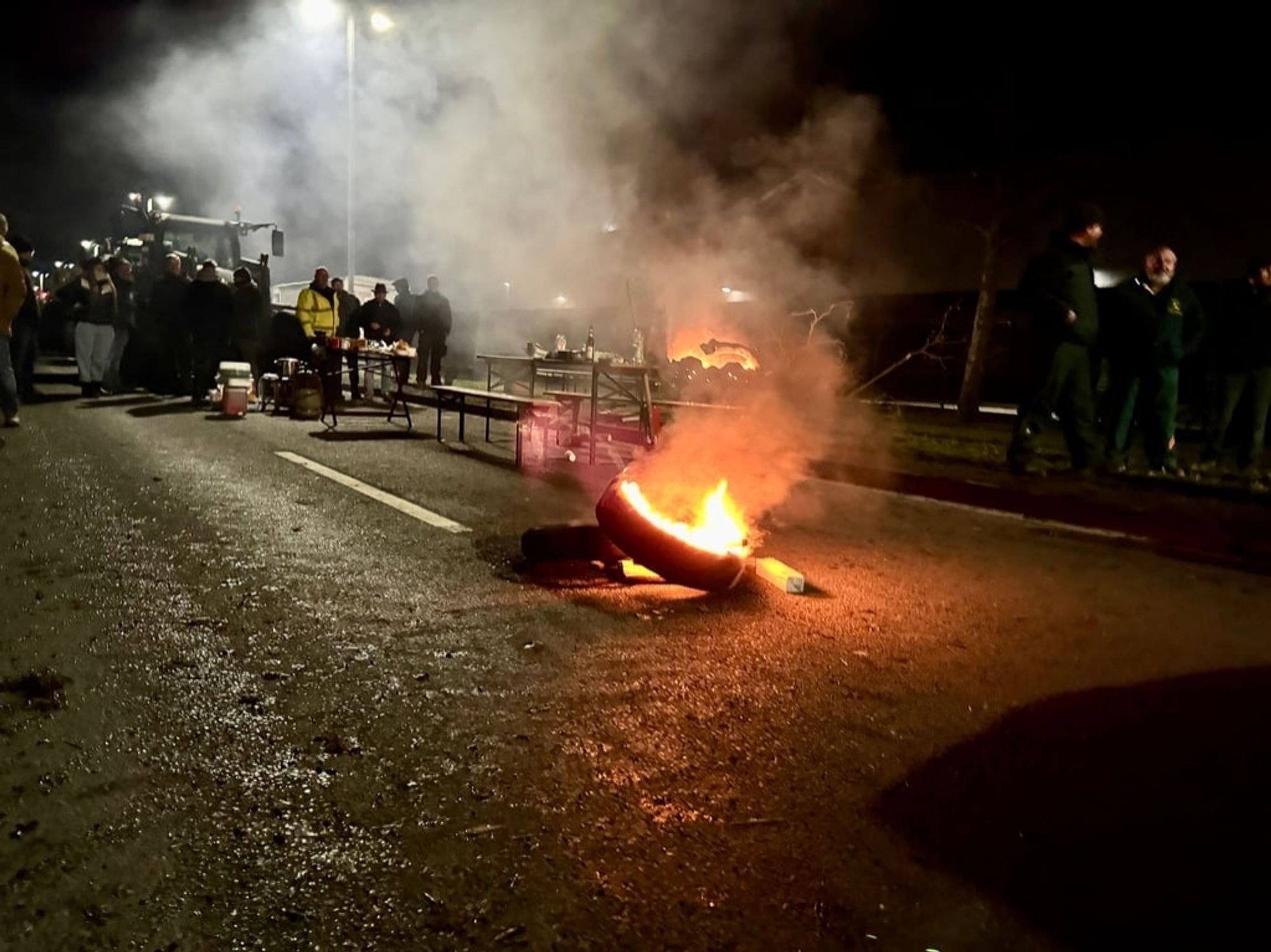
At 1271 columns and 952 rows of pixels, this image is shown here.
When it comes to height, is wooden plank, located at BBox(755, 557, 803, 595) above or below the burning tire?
below

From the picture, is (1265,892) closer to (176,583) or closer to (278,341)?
(176,583)

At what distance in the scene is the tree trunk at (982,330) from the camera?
14.1 meters

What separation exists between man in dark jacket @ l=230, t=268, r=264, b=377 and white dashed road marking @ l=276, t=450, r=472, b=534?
5.68m

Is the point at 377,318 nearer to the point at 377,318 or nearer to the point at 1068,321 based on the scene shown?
the point at 377,318

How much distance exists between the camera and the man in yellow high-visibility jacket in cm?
1380

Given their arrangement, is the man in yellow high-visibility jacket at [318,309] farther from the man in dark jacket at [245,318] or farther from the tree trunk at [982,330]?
the tree trunk at [982,330]

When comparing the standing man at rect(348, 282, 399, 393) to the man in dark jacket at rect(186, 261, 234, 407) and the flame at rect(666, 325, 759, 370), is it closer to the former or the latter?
the man in dark jacket at rect(186, 261, 234, 407)

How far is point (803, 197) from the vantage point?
8.55 metres

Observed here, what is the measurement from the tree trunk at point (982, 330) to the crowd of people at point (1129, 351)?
5.04 m

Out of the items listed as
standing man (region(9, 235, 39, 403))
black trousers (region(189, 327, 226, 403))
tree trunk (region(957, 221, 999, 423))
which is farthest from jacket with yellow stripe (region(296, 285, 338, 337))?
tree trunk (region(957, 221, 999, 423))

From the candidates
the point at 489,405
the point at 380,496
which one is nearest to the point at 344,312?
the point at 489,405

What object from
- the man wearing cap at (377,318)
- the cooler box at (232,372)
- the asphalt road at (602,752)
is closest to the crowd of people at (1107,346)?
the cooler box at (232,372)

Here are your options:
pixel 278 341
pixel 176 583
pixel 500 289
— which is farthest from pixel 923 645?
pixel 278 341

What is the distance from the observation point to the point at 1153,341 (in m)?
8.48
